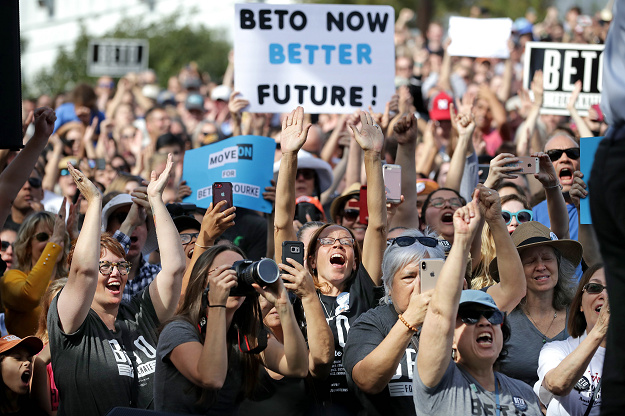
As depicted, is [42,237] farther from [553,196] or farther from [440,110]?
[440,110]

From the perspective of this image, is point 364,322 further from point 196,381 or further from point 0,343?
point 0,343

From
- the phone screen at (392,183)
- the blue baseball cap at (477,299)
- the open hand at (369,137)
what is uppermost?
the open hand at (369,137)

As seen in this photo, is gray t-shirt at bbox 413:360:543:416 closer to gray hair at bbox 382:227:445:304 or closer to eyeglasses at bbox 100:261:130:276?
gray hair at bbox 382:227:445:304

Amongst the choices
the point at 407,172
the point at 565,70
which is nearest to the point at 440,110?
the point at 565,70

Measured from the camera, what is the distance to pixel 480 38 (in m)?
8.79

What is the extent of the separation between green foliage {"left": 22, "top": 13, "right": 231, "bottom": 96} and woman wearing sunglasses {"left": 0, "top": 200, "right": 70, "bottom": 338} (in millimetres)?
24002

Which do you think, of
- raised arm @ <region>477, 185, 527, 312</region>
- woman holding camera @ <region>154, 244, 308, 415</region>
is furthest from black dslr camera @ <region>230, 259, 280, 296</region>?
raised arm @ <region>477, 185, 527, 312</region>

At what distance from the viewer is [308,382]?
13.2 feet

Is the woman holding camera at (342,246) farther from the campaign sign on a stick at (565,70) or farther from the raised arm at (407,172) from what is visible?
the campaign sign on a stick at (565,70)

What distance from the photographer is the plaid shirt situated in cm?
495

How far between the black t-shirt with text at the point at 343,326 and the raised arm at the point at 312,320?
23 cm

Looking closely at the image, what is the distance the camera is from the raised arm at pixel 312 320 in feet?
12.3

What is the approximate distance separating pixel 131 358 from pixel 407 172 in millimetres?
2327

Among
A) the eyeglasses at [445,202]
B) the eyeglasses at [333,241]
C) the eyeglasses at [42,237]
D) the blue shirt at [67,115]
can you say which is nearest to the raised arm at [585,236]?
the eyeglasses at [445,202]
